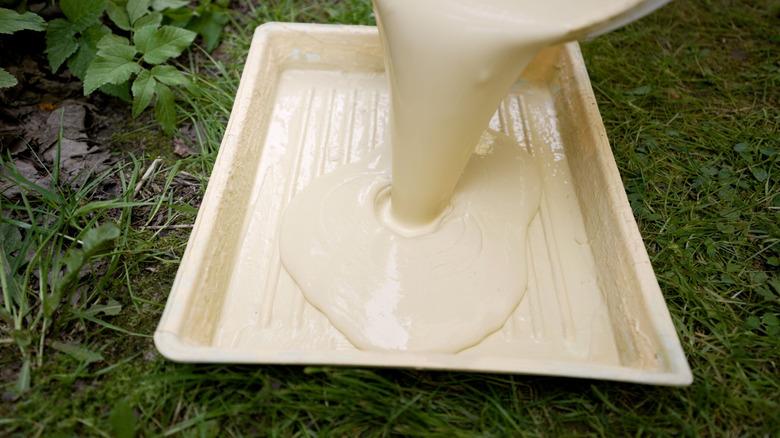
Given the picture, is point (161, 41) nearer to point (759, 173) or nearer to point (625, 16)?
point (625, 16)

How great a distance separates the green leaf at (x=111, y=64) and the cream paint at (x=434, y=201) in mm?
631

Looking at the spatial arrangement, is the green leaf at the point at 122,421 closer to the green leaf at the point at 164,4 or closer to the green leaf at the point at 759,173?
the green leaf at the point at 164,4

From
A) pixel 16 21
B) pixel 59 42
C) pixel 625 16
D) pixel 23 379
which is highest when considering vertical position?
pixel 625 16

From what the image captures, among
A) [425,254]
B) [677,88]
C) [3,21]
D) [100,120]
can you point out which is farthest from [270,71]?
[677,88]

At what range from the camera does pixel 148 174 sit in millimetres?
1549

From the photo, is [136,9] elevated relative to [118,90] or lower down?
elevated

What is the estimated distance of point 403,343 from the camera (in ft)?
3.89

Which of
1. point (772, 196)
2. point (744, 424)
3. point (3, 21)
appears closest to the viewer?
point (744, 424)

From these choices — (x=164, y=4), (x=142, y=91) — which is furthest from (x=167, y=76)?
(x=164, y=4)

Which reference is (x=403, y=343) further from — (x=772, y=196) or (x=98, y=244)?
(x=772, y=196)

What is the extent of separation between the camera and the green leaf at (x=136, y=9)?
1690 mm

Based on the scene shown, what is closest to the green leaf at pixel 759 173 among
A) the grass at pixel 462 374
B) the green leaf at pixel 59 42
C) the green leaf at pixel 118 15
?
the grass at pixel 462 374

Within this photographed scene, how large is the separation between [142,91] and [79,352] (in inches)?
30.3

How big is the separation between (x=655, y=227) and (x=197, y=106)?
4.57 ft
